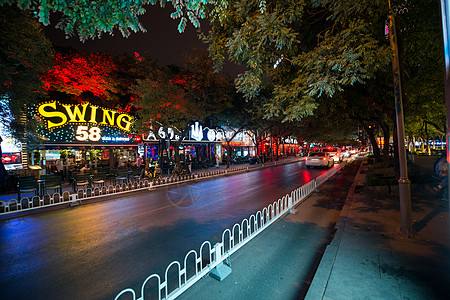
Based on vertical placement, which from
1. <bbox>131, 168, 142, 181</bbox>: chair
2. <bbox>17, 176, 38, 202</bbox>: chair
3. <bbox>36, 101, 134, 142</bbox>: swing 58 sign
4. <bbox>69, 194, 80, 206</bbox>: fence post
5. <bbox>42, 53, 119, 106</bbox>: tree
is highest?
<bbox>42, 53, 119, 106</bbox>: tree

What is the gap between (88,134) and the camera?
61.0 ft

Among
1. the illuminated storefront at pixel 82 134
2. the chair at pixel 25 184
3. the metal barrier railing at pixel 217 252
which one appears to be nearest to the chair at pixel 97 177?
the chair at pixel 25 184

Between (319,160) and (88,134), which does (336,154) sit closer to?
(319,160)

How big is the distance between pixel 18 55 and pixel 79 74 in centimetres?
1099

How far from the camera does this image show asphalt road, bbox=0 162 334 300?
146 inches

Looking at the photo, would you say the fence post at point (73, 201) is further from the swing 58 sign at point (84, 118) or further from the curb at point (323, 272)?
the swing 58 sign at point (84, 118)

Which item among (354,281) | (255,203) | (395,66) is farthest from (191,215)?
(395,66)

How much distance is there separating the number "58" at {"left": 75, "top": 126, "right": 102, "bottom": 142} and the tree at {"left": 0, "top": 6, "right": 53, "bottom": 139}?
592 cm

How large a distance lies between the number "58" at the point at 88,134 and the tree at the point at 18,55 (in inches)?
233

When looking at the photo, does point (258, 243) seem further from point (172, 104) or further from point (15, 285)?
point (172, 104)

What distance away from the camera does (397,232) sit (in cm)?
518

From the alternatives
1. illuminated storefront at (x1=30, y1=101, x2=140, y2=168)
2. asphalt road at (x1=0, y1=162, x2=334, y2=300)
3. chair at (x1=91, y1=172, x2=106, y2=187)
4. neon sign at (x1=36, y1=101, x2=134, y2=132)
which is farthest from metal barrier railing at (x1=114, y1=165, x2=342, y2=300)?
neon sign at (x1=36, y1=101, x2=134, y2=132)

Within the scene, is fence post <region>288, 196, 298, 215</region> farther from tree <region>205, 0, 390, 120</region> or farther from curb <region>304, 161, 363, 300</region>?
tree <region>205, 0, 390, 120</region>

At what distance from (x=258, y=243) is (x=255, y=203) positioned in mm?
3828
